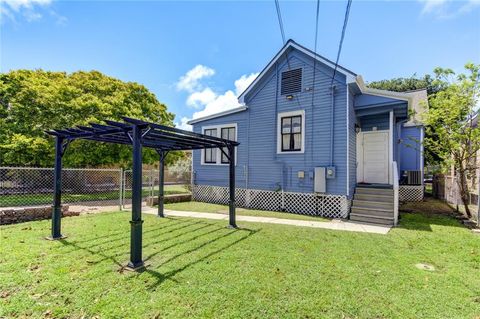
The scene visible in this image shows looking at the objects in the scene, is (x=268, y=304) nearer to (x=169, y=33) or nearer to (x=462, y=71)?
(x=462, y=71)

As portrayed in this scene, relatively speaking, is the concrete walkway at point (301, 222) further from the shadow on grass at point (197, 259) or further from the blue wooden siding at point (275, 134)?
the shadow on grass at point (197, 259)

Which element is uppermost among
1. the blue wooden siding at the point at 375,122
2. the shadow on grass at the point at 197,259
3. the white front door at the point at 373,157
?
the blue wooden siding at the point at 375,122

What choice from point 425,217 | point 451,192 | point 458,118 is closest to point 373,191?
point 425,217

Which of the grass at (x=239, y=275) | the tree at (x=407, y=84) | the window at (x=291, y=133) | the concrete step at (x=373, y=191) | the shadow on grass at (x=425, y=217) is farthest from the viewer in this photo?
the tree at (x=407, y=84)

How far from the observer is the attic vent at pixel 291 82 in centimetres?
1094

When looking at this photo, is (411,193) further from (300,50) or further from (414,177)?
(300,50)

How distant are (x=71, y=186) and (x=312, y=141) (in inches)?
582

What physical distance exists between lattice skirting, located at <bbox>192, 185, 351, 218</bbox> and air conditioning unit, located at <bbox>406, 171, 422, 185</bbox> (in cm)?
653

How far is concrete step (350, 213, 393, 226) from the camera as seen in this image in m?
8.55

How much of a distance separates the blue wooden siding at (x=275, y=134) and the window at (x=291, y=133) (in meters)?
0.31

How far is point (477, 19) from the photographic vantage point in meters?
7.64

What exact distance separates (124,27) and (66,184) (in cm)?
1112

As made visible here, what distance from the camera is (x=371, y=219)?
8969 millimetres

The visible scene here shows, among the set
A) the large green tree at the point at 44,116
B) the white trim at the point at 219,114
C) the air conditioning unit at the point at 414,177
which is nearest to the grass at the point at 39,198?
the large green tree at the point at 44,116
